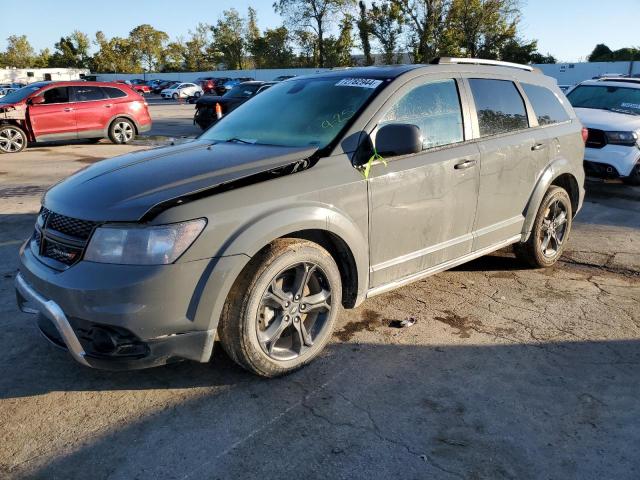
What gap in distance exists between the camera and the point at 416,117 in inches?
148

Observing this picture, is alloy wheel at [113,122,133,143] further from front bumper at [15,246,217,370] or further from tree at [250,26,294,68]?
tree at [250,26,294,68]

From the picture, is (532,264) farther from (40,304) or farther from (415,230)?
(40,304)

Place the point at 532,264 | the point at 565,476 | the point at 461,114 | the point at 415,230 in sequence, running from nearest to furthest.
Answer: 1. the point at 565,476
2. the point at 415,230
3. the point at 461,114
4. the point at 532,264

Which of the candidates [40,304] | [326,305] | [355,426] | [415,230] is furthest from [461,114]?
[40,304]

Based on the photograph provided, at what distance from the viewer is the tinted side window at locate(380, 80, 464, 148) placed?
3.68 metres

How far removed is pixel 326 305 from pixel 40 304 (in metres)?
1.57

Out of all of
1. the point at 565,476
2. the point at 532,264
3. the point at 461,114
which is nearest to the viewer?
the point at 565,476

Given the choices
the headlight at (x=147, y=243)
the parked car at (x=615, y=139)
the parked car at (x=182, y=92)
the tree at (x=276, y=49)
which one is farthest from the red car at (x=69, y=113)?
the tree at (x=276, y=49)

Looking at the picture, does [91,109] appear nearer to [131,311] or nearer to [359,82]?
[359,82]

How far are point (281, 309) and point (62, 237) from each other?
→ 124cm

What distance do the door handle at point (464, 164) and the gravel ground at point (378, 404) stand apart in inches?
42.9

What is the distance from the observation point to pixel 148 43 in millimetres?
99000

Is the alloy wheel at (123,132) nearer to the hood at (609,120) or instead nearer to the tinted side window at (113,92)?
the tinted side window at (113,92)

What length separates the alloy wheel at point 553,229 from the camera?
502 centimetres
